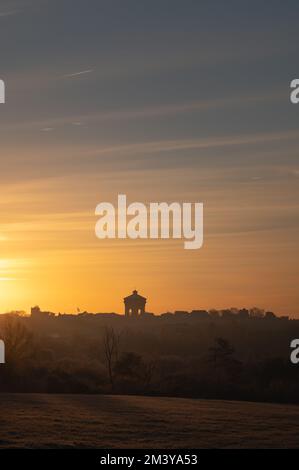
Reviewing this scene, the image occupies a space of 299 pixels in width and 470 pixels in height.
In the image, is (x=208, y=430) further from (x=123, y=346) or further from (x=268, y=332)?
(x=268, y=332)

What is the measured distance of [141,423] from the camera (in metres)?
42.5

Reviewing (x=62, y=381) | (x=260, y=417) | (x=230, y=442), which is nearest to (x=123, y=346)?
(x=62, y=381)

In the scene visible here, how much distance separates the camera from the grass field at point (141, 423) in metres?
36.0

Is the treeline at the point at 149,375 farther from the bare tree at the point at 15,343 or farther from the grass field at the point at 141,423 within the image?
the grass field at the point at 141,423

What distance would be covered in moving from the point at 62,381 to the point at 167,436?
31.1 meters

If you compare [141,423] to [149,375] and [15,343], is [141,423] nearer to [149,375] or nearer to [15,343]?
[149,375]

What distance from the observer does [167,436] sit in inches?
1503

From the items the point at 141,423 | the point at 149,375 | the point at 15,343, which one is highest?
the point at 15,343

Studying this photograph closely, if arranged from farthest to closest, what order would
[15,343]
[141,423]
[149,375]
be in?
1. [15,343]
2. [149,375]
3. [141,423]

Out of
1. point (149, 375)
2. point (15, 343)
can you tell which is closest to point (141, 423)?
point (149, 375)

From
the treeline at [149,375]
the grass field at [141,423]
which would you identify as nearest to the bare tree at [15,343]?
the treeline at [149,375]
